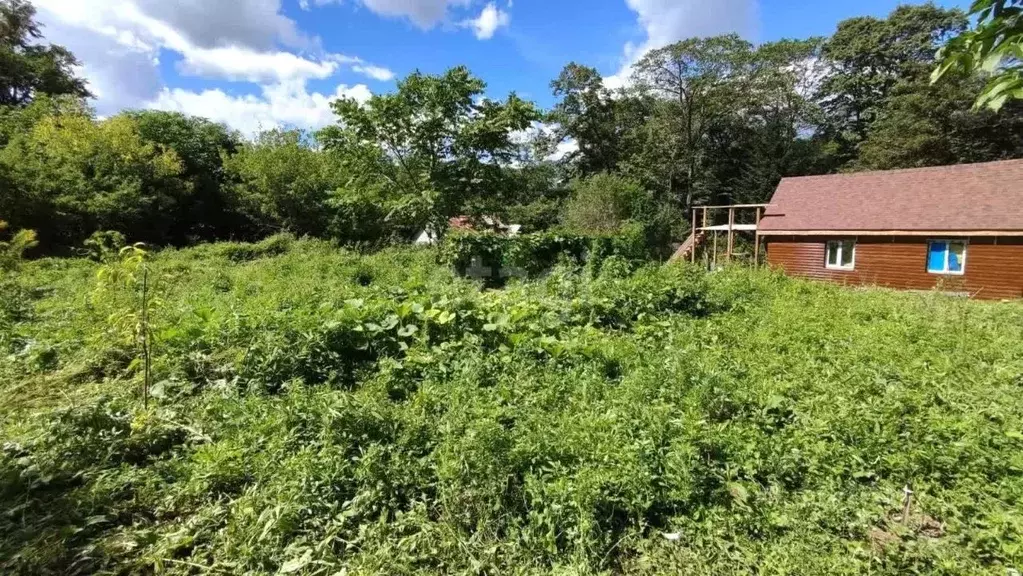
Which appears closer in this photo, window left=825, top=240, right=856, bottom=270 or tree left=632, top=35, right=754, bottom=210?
window left=825, top=240, right=856, bottom=270

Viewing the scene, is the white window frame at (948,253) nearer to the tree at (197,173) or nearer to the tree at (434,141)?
the tree at (434,141)

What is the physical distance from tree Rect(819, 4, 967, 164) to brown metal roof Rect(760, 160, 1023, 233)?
14.0m

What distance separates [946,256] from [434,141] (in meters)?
16.5

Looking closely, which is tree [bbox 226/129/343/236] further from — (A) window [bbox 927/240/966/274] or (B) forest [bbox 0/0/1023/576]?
(A) window [bbox 927/240/966/274]

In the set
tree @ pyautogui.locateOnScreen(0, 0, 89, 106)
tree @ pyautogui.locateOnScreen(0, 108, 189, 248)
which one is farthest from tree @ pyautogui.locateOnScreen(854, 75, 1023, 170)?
tree @ pyautogui.locateOnScreen(0, 0, 89, 106)

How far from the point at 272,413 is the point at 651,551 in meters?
2.83

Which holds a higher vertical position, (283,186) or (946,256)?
(283,186)

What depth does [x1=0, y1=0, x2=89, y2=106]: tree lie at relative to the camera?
79.0 ft

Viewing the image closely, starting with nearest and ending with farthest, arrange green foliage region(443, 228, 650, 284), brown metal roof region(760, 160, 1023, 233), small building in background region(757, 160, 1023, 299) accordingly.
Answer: small building in background region(757, 160, 1023, 299)
brown metal roof region(760, 160, 1023, 233)
green foliage region(443, 228, 650, 284)

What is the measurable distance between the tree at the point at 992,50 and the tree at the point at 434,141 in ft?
50.3

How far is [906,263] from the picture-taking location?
13570 millimetres

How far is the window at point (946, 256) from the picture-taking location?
42.2 ft

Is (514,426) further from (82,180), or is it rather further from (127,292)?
(82,180)

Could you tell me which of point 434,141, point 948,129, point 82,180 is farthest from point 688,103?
point 82,180
